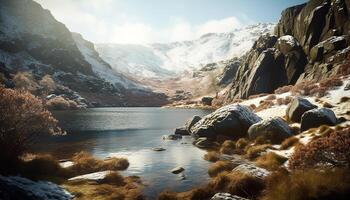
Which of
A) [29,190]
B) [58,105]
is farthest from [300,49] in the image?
[58,105]

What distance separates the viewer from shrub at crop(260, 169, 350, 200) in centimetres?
1502

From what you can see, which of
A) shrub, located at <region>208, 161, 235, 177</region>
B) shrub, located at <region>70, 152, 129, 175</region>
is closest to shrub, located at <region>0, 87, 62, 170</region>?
shrub, located at <region>70, 152, 129, 175</region>

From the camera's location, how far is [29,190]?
56.5 ft

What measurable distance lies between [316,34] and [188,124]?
50.0 meters

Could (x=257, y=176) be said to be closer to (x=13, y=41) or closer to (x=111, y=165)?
(x=111, y=165)

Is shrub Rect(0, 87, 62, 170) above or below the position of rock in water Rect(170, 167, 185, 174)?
above

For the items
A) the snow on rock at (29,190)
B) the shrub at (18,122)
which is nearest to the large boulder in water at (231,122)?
the shrub at (18,122)

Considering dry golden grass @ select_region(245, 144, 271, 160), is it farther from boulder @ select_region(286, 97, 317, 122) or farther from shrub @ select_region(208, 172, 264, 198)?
shrub @ select_region(208, 172, 264, 198)

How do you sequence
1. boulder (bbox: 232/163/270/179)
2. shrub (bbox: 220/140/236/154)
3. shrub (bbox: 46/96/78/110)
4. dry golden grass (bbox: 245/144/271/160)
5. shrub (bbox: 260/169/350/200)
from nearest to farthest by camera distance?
shrub (bbox: 260/169/350/200) < boulder (bbox: 232/163/270/179) < dry golden grass (bbox: 245/144/271/160) < shrub (bbox: 220/140/236/154) < shrub (bbox: 46/96/78/110)

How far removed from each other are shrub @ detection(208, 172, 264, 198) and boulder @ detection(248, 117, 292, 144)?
47.3 feet

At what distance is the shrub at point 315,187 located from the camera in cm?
1502

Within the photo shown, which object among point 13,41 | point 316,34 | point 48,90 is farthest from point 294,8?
point 13,41

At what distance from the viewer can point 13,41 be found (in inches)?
7362

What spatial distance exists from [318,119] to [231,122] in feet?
36.6
